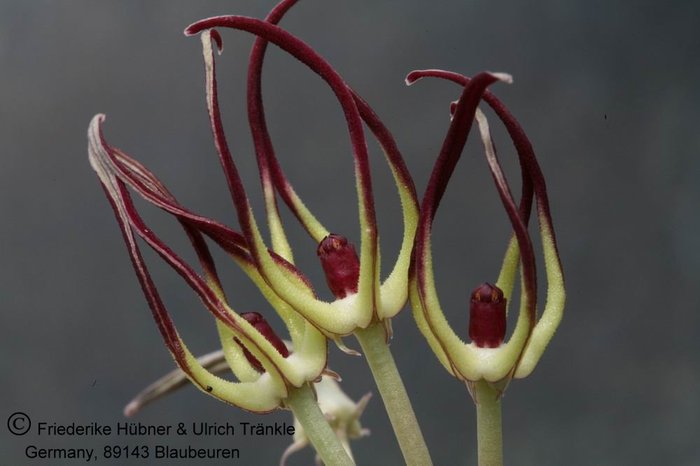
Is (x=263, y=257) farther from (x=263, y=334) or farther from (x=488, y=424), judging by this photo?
(x=488, y=424)

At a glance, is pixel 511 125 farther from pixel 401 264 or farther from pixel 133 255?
pixel 133 255

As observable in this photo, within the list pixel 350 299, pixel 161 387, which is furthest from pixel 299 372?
pixel 161 387

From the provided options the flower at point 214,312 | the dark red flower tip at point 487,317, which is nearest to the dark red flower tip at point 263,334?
the flower at point 214,312

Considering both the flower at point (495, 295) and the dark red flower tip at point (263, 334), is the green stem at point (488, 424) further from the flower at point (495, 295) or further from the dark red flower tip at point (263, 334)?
the dark red flower tip at point (263, 334)

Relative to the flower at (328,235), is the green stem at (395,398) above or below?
below

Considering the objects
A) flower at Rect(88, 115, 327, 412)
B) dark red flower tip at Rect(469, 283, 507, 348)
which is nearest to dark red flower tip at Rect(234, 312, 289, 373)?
flower at Rect(88, 115, 327, 412)

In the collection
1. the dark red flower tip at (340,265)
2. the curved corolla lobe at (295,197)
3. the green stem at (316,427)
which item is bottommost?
the green stem at (316,427)

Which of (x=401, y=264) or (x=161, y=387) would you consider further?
(x=161, y=387)
